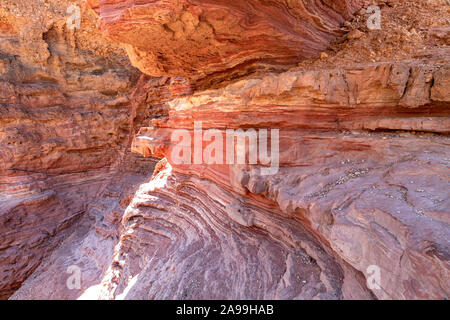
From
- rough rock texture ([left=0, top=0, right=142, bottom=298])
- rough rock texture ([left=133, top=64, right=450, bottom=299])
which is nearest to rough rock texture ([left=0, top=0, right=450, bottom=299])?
rough rock texture ([left=133, top=64, right=450, bottom=299])

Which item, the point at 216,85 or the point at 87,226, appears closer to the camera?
the point at 216,85

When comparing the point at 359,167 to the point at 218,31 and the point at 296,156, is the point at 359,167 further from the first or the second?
the point at 218,31

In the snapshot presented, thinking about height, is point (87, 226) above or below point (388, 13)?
below

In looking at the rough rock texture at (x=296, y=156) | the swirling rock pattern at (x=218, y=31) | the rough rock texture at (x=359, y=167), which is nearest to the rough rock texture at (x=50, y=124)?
the rough rock texture at (x=296, y=156)

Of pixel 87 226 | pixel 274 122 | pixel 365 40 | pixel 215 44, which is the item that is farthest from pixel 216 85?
pixel 87 226

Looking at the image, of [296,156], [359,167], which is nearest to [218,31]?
[296,156]

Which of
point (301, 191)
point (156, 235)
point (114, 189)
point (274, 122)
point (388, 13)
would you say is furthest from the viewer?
point (114, 189)

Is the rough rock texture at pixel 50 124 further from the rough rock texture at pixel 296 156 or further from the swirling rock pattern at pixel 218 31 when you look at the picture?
the swirling rock pattern at pixel 218 31

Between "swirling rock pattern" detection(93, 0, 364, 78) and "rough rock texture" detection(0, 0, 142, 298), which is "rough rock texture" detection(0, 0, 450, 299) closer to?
"swirling rock pattern" detection(93, 0, 364, 78)

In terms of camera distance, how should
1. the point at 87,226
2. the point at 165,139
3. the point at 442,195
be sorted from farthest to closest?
the point at 87,226 → the point at 165,139 → the point at 442,195

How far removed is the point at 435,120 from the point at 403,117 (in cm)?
35

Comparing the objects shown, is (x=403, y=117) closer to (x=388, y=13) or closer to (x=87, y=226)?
(x=388, y=13)

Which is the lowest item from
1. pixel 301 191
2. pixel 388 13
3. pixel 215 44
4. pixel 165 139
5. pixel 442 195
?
pixel 301 191

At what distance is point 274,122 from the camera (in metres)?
3.95
